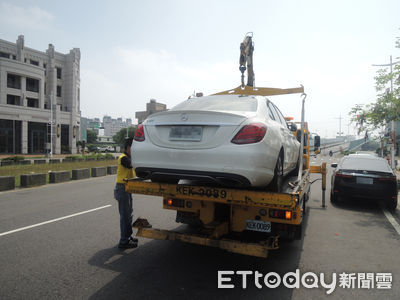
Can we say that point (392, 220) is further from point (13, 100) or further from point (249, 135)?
point (13, 100)

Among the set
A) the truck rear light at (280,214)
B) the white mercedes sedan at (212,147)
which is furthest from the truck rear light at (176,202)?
the truck rear light at (280,214)

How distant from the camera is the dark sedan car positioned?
7.66m

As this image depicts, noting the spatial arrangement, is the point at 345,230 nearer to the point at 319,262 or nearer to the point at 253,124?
the point at 319,262

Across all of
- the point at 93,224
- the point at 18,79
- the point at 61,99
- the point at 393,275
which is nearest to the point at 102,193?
the point at 93,224

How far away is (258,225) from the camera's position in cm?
367

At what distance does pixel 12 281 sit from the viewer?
10.8ft

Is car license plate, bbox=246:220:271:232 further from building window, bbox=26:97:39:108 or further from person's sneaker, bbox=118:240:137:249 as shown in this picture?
building window, bbox=26:97:39:108

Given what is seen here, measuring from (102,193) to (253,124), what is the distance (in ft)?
25.0

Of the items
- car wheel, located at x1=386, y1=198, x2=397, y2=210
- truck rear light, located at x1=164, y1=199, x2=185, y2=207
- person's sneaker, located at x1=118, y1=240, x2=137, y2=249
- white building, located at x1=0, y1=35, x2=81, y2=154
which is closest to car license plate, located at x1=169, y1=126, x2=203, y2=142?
truck rear light, located at x1=164, y1=199, x2=185, y2=207

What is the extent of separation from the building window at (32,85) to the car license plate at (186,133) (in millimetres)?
48044

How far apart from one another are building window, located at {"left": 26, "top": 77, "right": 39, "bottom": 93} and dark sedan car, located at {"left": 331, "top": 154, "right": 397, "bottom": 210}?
46.8 m

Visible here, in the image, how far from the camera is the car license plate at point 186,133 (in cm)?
334

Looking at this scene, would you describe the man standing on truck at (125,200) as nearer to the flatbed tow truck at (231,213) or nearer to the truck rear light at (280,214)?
the flatbed tow truck at (231,213)

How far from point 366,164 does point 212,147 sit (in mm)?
7060
